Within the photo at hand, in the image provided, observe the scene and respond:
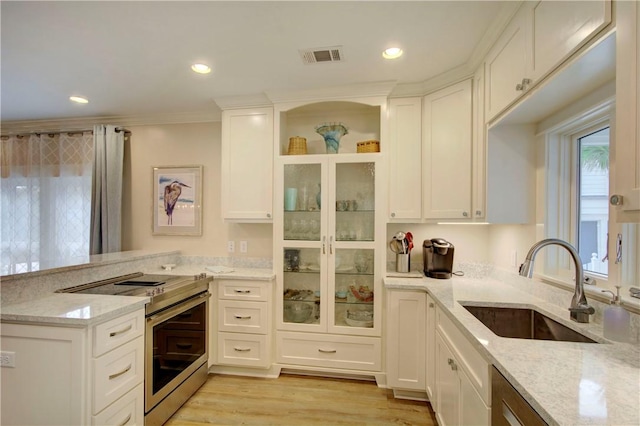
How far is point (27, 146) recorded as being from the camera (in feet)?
10.7

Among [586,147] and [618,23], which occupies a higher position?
[618,23]

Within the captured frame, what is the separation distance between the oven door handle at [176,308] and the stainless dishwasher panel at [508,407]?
1.89 m

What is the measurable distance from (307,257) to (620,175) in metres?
2.07

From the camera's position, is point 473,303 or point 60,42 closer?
point 473,303

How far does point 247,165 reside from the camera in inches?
103

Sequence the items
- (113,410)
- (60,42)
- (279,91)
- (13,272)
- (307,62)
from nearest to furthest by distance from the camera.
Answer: (113,410) → (13,272) → (60,42) → (307,62) → (279,91)

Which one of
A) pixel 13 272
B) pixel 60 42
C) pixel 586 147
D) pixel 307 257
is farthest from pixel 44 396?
pixel 586 147

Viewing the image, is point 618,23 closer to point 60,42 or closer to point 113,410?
point 113,410

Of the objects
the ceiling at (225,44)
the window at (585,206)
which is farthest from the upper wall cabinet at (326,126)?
the window at (585,206)

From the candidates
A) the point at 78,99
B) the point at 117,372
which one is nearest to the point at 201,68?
the point at 78,99

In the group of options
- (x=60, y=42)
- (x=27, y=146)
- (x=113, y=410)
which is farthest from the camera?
(x=27, y=146)

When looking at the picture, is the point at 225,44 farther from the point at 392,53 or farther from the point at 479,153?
the point at 479,153

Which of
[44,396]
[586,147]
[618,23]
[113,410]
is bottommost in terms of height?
[113,410]

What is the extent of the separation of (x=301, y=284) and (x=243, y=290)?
0.53 metres
